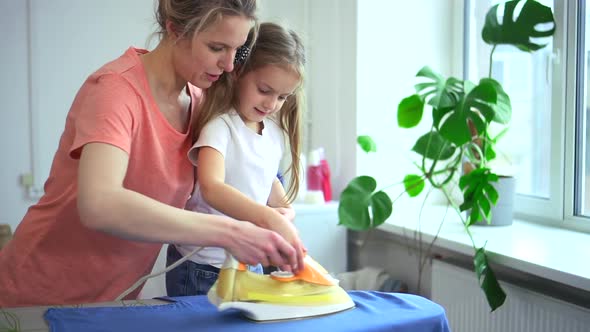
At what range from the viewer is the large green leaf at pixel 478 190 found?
2.04 m

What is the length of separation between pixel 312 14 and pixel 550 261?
178cm

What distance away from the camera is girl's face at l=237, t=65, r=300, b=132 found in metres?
1.33

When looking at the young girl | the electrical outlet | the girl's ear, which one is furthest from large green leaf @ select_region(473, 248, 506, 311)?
the electrical outlet

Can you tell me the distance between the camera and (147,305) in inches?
46.5

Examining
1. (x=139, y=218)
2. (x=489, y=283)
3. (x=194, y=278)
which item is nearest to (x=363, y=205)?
(x=489, y=283)

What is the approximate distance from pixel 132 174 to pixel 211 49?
0.97ft

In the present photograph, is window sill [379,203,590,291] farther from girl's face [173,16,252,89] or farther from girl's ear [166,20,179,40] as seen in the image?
girl's ear [166,20,179,40]

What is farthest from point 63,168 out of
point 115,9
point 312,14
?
point 312,14

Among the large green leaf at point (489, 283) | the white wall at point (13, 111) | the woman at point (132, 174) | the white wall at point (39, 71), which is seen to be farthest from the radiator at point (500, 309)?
the white wall at point (13, 111)

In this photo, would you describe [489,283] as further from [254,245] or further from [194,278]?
[254,245]

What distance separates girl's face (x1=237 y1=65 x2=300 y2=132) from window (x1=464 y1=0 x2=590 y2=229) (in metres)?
1.36

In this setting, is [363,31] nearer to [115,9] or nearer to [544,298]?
[115,9]

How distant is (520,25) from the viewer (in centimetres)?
197

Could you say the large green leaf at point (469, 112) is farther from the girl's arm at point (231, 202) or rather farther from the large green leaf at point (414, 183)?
the girl's arm at point (231, 202)
